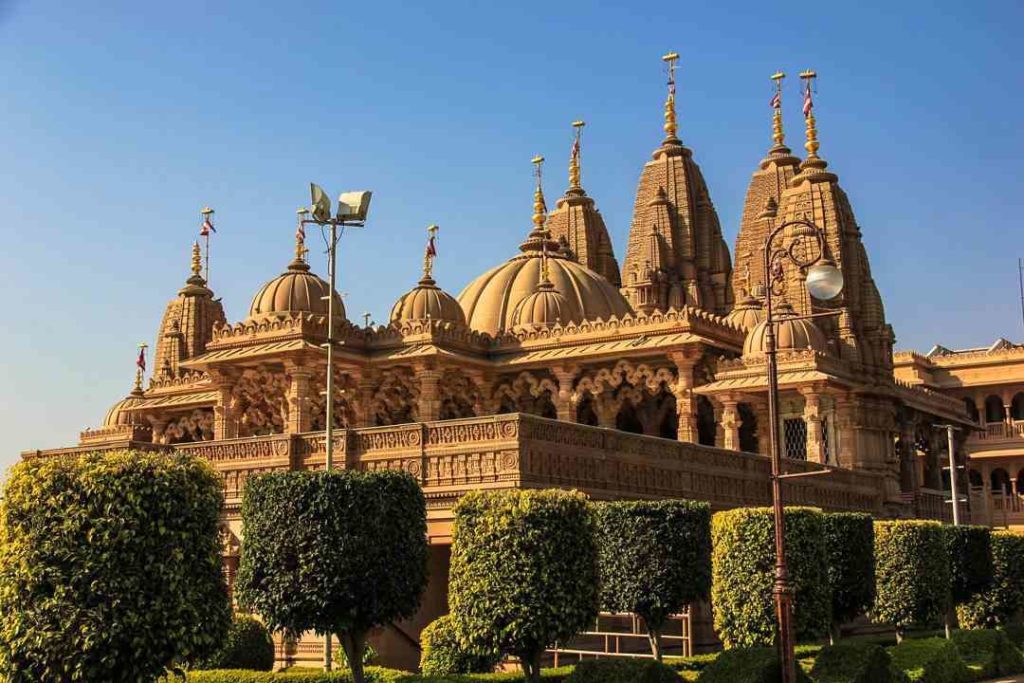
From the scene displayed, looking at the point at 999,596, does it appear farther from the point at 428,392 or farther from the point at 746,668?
the point at 428,392

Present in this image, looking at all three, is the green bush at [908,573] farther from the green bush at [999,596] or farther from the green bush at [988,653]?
the green bush at [999,596]

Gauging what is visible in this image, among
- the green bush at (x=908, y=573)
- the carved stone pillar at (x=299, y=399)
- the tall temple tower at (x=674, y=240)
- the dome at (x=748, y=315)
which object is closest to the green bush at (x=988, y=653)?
the green bush at (x=908, y=573)

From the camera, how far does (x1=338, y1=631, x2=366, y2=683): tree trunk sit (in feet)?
64.0

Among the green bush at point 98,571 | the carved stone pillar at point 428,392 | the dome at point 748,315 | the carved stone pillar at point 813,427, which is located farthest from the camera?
the dome at point 748,315

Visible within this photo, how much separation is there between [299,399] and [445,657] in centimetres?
1772

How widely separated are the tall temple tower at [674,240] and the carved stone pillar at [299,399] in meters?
22.2

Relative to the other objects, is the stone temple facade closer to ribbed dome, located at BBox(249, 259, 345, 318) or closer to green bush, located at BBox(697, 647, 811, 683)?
ribbed dome, located at BBox(249, 259, 345, 318)

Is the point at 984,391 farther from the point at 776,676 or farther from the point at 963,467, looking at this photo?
the point at 776,676

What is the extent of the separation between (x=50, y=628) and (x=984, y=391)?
201 ft

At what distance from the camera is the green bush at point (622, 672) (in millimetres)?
18836

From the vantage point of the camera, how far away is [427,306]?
43156 mm

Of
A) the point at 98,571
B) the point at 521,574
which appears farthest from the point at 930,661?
the point at 98,571

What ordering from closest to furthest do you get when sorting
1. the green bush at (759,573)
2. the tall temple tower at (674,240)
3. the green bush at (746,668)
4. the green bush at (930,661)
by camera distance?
the green bush at (746,668)
the green bush at (759,573)
the green bush at (930,661)
the tall temple tower at (674,240)

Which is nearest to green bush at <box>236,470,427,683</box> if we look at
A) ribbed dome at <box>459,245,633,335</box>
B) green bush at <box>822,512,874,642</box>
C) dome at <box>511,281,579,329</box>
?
green bush at <box>822,512,874,642</box>
